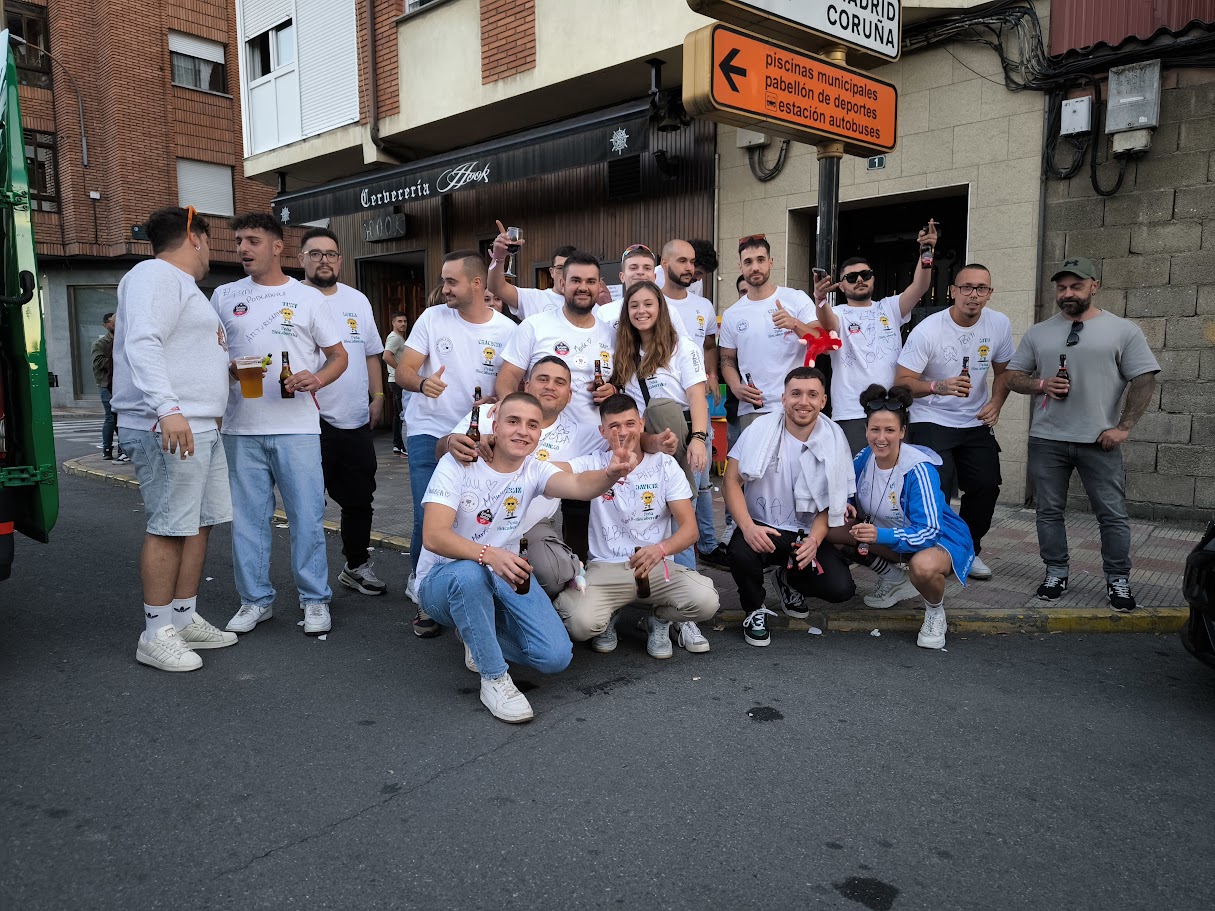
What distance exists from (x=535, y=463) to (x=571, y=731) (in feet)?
3.92

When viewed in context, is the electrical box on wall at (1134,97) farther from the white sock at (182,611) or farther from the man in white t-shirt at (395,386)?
the man in white t-shirt at (395,386)

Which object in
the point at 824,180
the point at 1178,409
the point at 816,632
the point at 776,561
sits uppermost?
the point at 824,180

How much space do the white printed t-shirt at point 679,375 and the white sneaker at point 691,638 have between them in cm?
123

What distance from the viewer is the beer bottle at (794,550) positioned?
14.7 ft

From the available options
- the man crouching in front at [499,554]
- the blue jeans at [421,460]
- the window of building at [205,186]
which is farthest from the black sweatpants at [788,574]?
the window of building at [205,186]

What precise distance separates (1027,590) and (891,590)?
2.97 feet

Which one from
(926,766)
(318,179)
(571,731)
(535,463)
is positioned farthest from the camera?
(318,179)

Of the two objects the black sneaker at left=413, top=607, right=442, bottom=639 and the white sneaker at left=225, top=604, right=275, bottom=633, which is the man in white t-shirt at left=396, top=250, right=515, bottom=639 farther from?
the white sneaker at left=225, top=604, right=275, bottom=633

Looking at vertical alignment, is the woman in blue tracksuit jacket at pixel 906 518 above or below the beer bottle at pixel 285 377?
below

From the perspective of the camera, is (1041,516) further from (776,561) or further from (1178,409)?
(1178,409)

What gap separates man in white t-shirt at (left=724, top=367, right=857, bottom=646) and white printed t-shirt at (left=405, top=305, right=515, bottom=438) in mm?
1476

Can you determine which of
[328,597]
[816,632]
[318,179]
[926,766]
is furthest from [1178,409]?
[318,179]

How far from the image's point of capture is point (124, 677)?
3967mm

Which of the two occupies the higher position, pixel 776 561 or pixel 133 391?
pixel 133 391
